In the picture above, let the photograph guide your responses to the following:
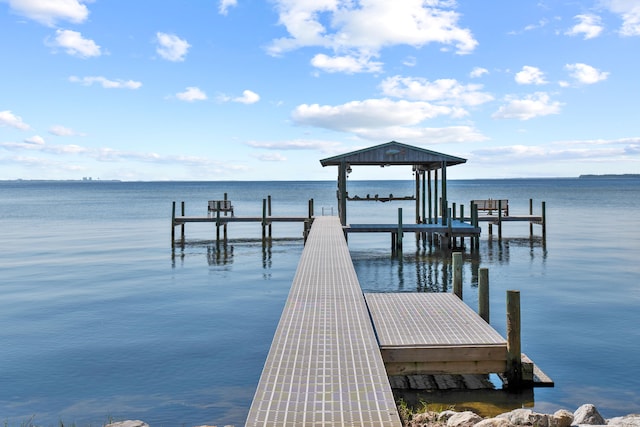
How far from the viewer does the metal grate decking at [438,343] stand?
9062mm

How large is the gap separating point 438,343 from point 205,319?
765 cm

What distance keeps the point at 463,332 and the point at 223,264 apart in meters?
16.4

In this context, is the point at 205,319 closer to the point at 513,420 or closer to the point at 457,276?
the point at 457,276

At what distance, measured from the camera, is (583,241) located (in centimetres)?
3216

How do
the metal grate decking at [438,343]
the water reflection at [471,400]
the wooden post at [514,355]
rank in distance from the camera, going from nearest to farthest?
the water reflection at [471,400] < the metal grate decking at [438,343] < the wooden post at [514,355]

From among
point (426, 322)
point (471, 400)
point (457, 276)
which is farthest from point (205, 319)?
point (471, 400)

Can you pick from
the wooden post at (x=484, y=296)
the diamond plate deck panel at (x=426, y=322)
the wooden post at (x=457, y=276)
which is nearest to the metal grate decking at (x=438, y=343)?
the diamond plate deck panel at (x=426, y=322)

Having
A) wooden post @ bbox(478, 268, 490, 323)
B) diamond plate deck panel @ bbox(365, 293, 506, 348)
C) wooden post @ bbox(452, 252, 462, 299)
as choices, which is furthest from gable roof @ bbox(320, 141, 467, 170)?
wooden post @ bbox(478, 268, 490, 323)

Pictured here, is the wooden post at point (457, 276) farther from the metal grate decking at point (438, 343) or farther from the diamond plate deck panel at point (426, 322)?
the metal grate decking at point (438, 343)

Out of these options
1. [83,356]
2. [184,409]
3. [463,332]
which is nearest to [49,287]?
[83,356]

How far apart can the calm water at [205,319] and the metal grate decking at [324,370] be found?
1.84m

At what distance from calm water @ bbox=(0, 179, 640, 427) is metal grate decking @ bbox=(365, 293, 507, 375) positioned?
47.5 inches

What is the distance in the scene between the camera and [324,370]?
6.78 m

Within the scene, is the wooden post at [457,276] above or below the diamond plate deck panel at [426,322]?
above
